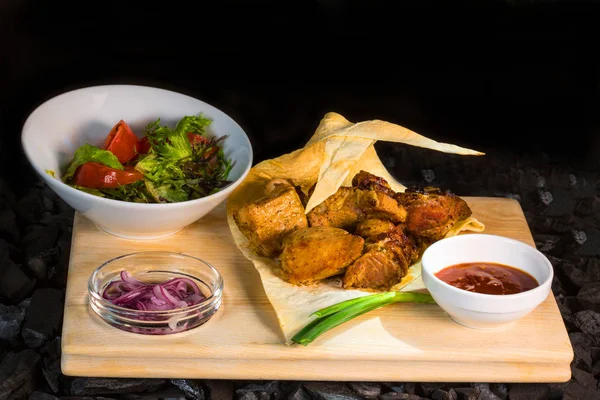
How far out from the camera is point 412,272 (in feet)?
14.1

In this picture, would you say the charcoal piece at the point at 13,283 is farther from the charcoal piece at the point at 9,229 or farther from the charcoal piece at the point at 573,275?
the charcoal piece at the point at 573,275

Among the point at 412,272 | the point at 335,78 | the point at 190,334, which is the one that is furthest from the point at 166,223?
the point at 335,78

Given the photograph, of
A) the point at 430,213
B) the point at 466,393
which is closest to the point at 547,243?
the point at 430,213

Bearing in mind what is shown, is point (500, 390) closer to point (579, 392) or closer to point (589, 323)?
point (579, 392)

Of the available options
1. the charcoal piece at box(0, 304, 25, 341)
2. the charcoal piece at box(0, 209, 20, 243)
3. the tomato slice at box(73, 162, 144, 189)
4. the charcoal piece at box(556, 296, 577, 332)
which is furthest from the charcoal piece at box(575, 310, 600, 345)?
the charcoal piece at box(0, 209, 20, 243)

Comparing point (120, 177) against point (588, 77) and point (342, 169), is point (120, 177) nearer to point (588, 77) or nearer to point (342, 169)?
point (342, 169)

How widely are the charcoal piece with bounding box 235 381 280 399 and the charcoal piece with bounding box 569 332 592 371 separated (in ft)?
4.58

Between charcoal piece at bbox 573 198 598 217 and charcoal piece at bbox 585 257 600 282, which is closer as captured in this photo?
charcoal piece at bbox 585 257 600 282

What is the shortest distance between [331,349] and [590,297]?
5.28 ft

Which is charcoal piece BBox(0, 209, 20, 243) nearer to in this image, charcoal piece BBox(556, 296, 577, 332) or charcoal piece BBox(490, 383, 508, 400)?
charcoal piece BBox(490, 383, 508, 400)

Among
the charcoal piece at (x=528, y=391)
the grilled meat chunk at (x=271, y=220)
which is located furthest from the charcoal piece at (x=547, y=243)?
the grilled meat chunk at (x=271, y=220)

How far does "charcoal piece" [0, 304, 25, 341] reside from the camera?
426 cm

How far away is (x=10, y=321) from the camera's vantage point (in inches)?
169

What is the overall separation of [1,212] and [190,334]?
186 cm
